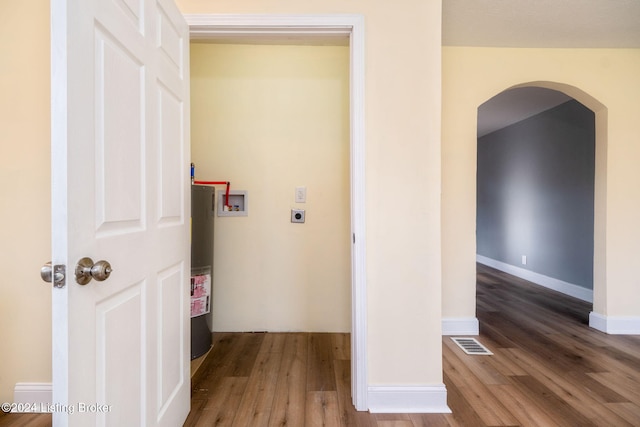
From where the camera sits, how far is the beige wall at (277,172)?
8.65 feet

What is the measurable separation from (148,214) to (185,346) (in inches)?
30.3

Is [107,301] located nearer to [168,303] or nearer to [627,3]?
[168,303]

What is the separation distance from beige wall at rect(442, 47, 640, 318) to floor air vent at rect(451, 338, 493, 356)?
210 mm

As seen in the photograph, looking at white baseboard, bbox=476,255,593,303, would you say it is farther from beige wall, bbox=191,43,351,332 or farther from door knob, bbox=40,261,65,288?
door knob, bbox=40,261,65,288

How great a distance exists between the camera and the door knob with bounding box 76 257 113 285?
0.79 m

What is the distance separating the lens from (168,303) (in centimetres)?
133

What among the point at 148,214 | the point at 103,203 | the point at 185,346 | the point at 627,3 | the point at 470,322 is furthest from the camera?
the point at 470,322

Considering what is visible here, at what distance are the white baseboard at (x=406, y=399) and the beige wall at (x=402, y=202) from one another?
39mm

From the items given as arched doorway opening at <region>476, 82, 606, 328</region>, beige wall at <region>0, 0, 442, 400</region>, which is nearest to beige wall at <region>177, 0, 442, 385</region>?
beige wall at <region>0, 0, 442, 400</region>

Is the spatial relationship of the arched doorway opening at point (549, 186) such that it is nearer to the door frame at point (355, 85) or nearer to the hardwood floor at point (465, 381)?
the hardwood floor at point (465, 381)

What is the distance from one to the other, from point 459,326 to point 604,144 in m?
2.08

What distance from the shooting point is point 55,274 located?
74 centimetres

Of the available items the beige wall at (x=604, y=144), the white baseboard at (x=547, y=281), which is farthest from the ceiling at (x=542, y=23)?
the white baseboard at (x=547, y=281)

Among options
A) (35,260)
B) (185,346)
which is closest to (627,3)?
(185,346)
